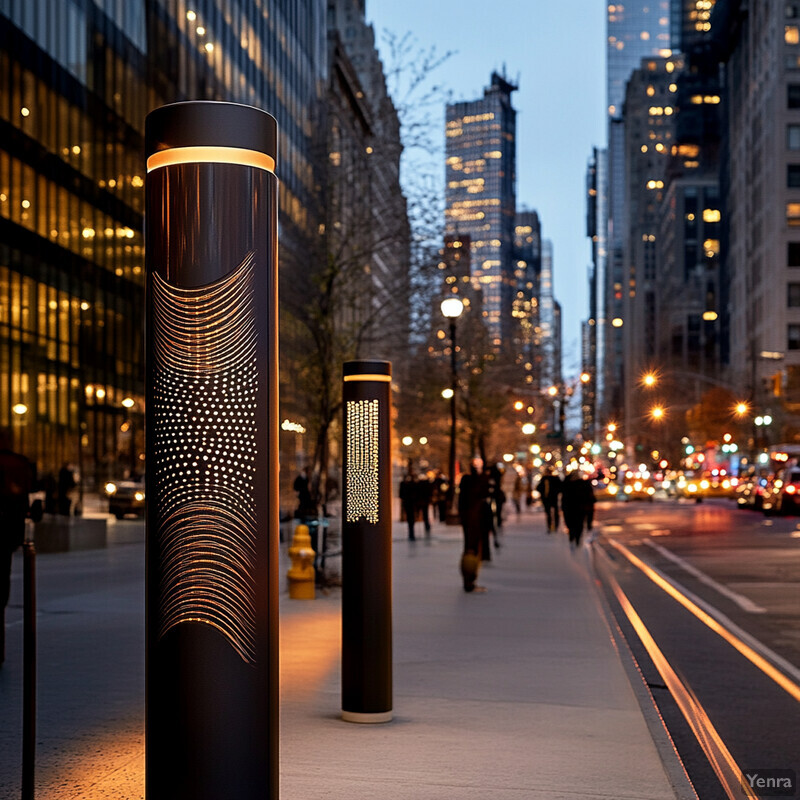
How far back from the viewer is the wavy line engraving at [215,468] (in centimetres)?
449

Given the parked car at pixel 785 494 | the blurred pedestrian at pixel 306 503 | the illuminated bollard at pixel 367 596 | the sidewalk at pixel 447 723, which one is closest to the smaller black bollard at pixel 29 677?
the sidewalk at pixel 447 723

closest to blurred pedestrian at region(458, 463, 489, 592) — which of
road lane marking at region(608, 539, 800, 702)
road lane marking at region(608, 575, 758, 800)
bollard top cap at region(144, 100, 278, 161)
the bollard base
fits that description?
road lane marking at region(608, 539, 800, 702)

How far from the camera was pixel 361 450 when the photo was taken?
29.9 ft

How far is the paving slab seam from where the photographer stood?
7094 mm

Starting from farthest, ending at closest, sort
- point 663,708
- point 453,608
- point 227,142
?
1. point 453,608
2. point 663,708
3. point 227,142

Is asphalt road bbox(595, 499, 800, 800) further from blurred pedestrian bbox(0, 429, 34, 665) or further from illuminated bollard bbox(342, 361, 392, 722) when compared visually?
blurred pedestrian bbox(0, 429, 34, 665)

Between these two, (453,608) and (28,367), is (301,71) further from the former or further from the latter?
(453,608)

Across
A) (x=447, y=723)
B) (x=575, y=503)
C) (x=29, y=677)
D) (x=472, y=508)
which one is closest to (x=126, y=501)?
(x=575, y=503)

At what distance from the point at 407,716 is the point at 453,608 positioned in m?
7.47

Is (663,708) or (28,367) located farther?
(28,367)

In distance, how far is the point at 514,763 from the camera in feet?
24.4

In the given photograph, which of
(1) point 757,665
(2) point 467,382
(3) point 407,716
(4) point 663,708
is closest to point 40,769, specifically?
(3) point 407,716

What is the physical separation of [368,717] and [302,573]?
8651 millimetres

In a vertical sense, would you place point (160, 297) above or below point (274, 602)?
above
